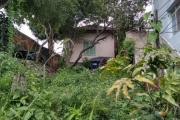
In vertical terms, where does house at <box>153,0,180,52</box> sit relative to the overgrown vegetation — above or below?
above

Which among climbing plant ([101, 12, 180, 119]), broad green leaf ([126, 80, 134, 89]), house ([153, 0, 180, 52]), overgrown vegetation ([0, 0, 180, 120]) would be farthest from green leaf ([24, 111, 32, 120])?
house ([153, 0, 180, 52])

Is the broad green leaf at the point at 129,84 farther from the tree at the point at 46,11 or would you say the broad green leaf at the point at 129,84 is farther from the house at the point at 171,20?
the tree at the point at 46,11

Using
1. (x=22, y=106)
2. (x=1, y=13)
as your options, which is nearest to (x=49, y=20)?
(x=1, y=13)

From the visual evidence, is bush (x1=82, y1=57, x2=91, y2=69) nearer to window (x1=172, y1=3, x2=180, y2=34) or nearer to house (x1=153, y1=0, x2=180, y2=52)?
house (x1=153, y1=0, x2=180, y2=52)

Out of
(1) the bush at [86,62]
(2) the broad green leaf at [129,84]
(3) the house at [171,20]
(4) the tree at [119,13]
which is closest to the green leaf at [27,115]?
(2) the broad green leaf at [129,84]

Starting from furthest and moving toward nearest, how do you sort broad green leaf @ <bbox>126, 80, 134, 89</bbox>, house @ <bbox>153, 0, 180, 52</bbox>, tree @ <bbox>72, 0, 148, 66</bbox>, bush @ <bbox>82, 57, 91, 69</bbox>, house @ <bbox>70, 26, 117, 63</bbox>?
house @ <bbox>70, 26, 117, 63</bbox>, bush @ <bbox>82, 57, 91, 69</bbox>, tree @ <bbox>72, 0, 148, 66</bbox>, house @ <bbox>153, 0, 180, 52</bbox>, broad green leaf @ <bbox>126, 80, 134, 89</bbox>

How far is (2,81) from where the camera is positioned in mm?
3381

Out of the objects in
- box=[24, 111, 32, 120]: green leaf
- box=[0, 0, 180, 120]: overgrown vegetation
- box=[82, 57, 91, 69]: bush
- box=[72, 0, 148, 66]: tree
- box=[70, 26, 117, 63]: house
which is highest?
box=[72, 0, 148, 66]: tree

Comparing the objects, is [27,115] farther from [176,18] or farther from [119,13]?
[119,13]

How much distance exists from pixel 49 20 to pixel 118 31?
14.6 ft

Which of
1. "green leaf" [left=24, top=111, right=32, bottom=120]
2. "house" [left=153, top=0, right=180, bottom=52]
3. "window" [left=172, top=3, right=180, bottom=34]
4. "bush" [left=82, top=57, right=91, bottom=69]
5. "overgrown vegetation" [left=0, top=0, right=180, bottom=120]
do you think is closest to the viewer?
"overgrown vegetation" [left=0, top=0, right=180, bottom=120]

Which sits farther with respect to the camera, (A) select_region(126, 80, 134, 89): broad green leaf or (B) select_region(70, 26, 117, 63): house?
(B) select_region(70, 26, 117, 63): house

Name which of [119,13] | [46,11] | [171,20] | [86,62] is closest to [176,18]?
[171,20]

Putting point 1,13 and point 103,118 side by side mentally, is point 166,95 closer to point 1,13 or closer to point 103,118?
point 103,118
